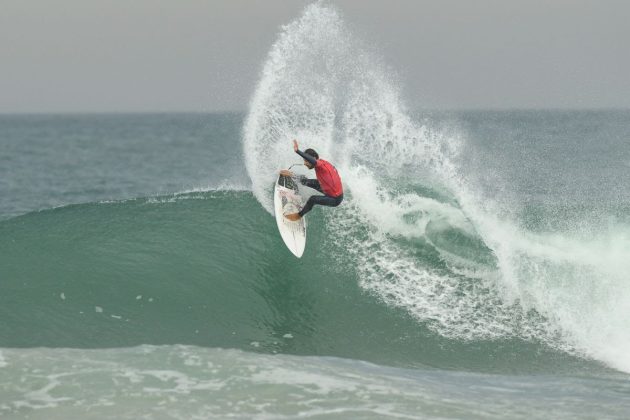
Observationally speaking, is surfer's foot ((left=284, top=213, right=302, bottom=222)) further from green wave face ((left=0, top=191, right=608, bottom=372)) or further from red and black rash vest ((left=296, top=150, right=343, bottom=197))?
red and black rash vest ((left=296, top=150, right=343, bottom=197))

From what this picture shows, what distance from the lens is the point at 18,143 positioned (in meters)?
64.8

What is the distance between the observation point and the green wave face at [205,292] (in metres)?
9.88

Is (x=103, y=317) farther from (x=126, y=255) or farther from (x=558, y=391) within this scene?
(x=558, y=391)

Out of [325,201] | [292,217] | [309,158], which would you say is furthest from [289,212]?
[309,158]

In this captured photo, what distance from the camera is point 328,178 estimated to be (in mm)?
11562

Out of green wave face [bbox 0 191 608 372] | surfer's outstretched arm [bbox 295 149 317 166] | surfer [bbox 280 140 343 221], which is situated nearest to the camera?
green wave face [bbox 0 191 608 372]

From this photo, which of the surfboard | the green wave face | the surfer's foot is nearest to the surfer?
the surfer's foot

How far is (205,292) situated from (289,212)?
2.04 meters

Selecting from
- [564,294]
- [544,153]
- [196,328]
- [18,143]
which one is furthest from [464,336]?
[18,143]

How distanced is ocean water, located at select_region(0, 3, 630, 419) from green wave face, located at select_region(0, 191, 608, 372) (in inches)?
1.4

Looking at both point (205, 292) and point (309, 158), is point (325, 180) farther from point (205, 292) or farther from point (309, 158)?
point (205, 292)

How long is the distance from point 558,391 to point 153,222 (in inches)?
329

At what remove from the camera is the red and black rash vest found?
1146cm

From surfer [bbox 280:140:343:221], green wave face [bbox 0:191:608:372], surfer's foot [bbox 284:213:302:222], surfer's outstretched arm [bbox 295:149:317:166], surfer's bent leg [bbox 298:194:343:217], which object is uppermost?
surfer's outstretched arm [bbox 295:149:317:166]
